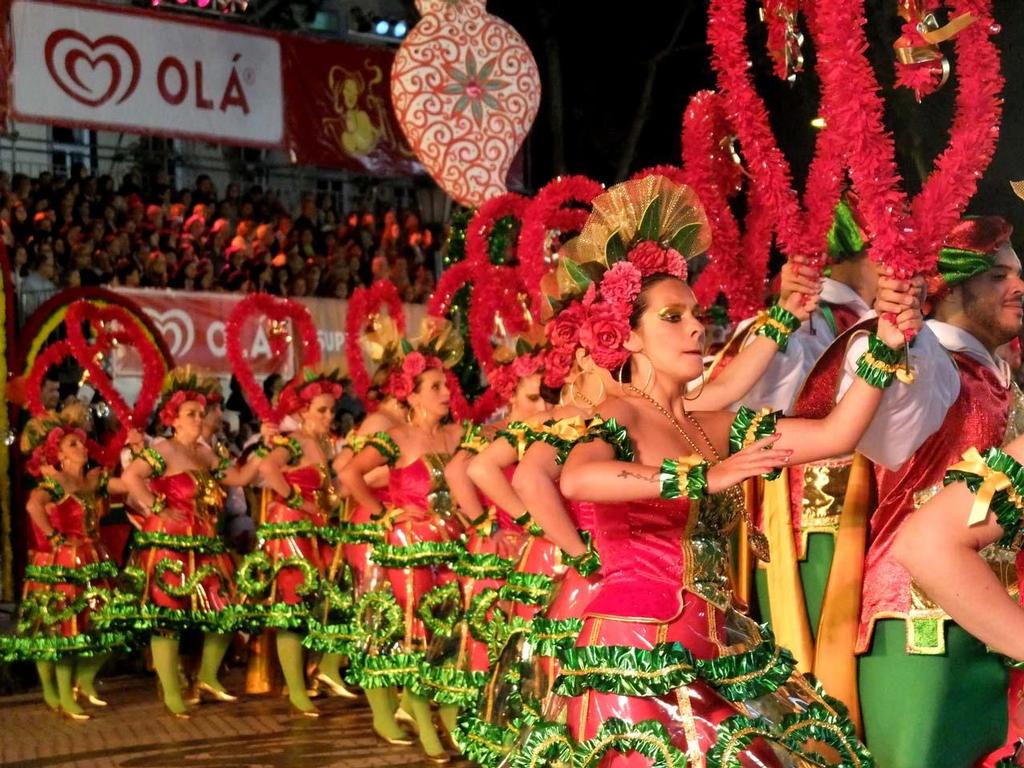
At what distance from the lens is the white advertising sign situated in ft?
36.3

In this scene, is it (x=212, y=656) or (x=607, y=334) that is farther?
(x=212, y=656)

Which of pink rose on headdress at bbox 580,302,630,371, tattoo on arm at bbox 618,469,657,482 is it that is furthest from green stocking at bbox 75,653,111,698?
tattoo on arm at bbox 618,469,657,482

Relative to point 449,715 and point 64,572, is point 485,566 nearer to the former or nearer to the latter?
point 449,715

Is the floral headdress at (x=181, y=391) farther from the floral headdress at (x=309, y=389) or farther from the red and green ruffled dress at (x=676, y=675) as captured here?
the red and green ruffled dress at (x=676, y=675)

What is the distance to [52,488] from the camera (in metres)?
8.56

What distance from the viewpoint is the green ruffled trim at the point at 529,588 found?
5559 mm

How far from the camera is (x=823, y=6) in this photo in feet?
10.4

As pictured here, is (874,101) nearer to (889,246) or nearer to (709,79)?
(889,246)

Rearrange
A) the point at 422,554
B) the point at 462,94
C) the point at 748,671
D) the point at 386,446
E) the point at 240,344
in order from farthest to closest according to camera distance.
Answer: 1. the point at 240,344
2. the point at 462,94
3. the point at 386,446
4. the point at 422,554
5. the point at 748,671

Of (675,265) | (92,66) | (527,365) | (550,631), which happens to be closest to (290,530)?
(527,365)

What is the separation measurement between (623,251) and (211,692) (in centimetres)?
612

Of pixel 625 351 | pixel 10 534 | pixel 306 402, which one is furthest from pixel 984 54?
pixel 10 534

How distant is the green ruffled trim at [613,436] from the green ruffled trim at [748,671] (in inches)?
17.8

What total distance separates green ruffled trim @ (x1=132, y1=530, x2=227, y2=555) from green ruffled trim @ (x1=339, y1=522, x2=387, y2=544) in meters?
1.12
